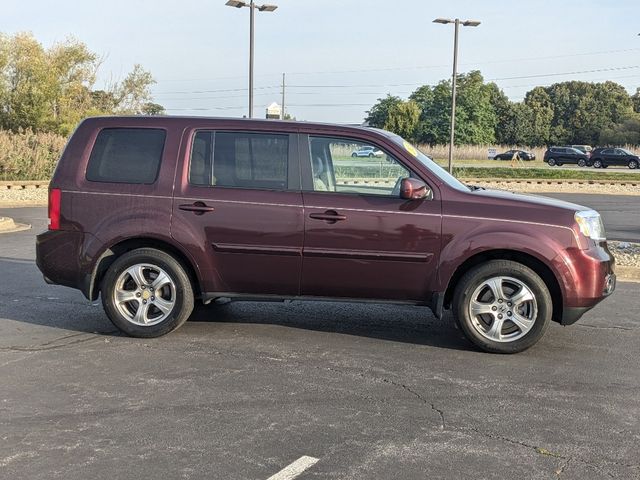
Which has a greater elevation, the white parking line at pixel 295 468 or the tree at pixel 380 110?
the tree at pixel 380 110

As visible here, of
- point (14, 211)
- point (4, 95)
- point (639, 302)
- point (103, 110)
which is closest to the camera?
point (639, 302)

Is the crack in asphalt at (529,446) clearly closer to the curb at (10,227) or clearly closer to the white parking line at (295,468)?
the white parking line at (295,468)

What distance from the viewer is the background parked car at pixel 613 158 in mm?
53438

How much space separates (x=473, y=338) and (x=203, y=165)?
2.76 meters

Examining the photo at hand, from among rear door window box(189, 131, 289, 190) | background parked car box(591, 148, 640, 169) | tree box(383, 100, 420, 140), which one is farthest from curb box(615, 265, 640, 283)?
tree box(383, 100, 420, 140)

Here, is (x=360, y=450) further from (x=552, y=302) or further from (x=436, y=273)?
(x=552, y=302)

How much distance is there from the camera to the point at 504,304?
6020mm

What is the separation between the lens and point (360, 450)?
4012mm

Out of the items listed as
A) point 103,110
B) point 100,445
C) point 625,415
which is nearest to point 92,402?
point 100,445

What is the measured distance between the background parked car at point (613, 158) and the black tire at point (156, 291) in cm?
5332

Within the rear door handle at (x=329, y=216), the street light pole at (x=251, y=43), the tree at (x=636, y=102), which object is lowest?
the rear door handle at (x=329, y=216)

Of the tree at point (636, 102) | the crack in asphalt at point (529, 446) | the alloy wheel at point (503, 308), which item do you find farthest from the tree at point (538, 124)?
the crack in asphalt at point (529, 446)

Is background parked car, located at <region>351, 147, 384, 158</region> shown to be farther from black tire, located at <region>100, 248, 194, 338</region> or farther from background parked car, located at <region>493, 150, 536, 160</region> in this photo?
background parked car, located at <region>493, 150, 536, 160</region>

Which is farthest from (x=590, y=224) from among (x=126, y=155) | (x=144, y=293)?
(x=126, y=155)
